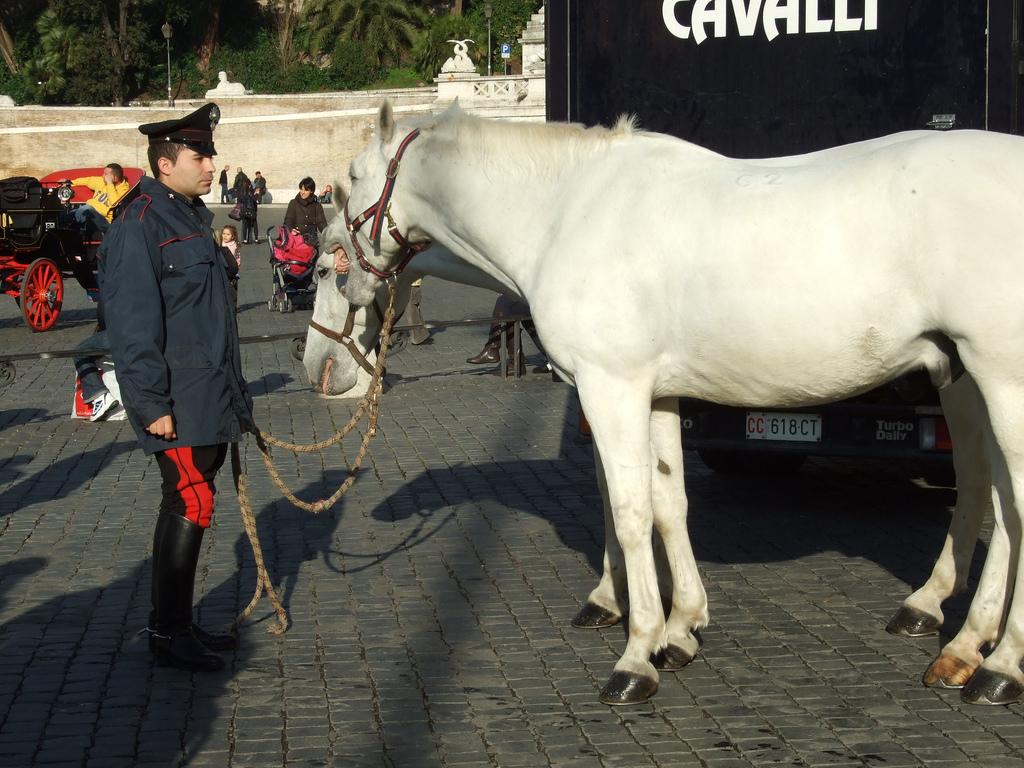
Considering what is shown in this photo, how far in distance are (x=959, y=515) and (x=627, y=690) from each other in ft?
5.86

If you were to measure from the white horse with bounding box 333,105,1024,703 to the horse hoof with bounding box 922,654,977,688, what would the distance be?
0.11 ft

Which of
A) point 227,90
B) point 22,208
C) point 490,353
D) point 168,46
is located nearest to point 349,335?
point 490,353

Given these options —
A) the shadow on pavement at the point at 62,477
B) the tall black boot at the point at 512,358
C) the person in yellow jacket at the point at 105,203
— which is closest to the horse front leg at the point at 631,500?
the shadow on pavement at the point at 62,477

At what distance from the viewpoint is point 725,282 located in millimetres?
5227

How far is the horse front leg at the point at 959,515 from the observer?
19.8 feet

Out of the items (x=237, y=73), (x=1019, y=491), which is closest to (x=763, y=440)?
(x=1019, y=491)

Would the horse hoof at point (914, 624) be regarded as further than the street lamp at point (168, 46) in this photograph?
No

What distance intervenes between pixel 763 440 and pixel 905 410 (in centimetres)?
82

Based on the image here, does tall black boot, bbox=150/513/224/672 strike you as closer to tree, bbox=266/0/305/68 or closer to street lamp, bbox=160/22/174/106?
street lamp, bbox=160/22/174/106

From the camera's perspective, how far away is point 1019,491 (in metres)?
5.16

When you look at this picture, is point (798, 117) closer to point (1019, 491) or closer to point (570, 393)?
point (1019, 491)

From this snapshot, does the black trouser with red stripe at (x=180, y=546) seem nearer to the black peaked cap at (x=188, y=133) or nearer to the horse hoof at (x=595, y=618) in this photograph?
the black peaked cap at (x=188, y=133)

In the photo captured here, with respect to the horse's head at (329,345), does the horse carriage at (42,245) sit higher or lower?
lower

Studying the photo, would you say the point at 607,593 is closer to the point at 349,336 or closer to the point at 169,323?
the point at 349,336
